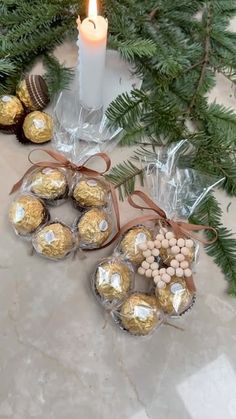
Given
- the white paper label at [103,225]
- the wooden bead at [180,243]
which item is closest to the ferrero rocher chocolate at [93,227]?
the white paper label at [103,225]

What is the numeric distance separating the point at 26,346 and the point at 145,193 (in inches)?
11.4

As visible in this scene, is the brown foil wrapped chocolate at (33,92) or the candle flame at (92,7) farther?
the brown foil wrapped chocolate at (33,92)

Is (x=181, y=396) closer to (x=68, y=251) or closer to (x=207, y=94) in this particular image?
(x=68, y=251)

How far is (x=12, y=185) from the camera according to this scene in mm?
780

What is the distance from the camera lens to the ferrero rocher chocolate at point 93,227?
2.27 ft

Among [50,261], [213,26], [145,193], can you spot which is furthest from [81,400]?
[213,26]

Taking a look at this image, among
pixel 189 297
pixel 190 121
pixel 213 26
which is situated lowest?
pixel 189 297

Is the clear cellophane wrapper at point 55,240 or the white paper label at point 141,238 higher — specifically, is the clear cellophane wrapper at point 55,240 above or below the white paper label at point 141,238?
below

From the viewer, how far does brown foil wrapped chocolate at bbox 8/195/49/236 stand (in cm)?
69

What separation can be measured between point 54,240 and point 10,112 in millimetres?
226

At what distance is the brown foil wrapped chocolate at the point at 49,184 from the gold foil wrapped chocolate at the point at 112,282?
127mm

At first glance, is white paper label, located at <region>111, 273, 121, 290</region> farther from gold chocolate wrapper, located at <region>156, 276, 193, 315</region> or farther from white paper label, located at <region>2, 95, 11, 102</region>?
white paper label, located at <region>2, 95, 11, 102</region>

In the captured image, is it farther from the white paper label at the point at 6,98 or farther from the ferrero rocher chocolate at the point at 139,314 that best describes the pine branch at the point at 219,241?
the white paper label at the point at 6,98

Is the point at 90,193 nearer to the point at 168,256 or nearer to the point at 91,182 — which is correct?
the point at 91,182
